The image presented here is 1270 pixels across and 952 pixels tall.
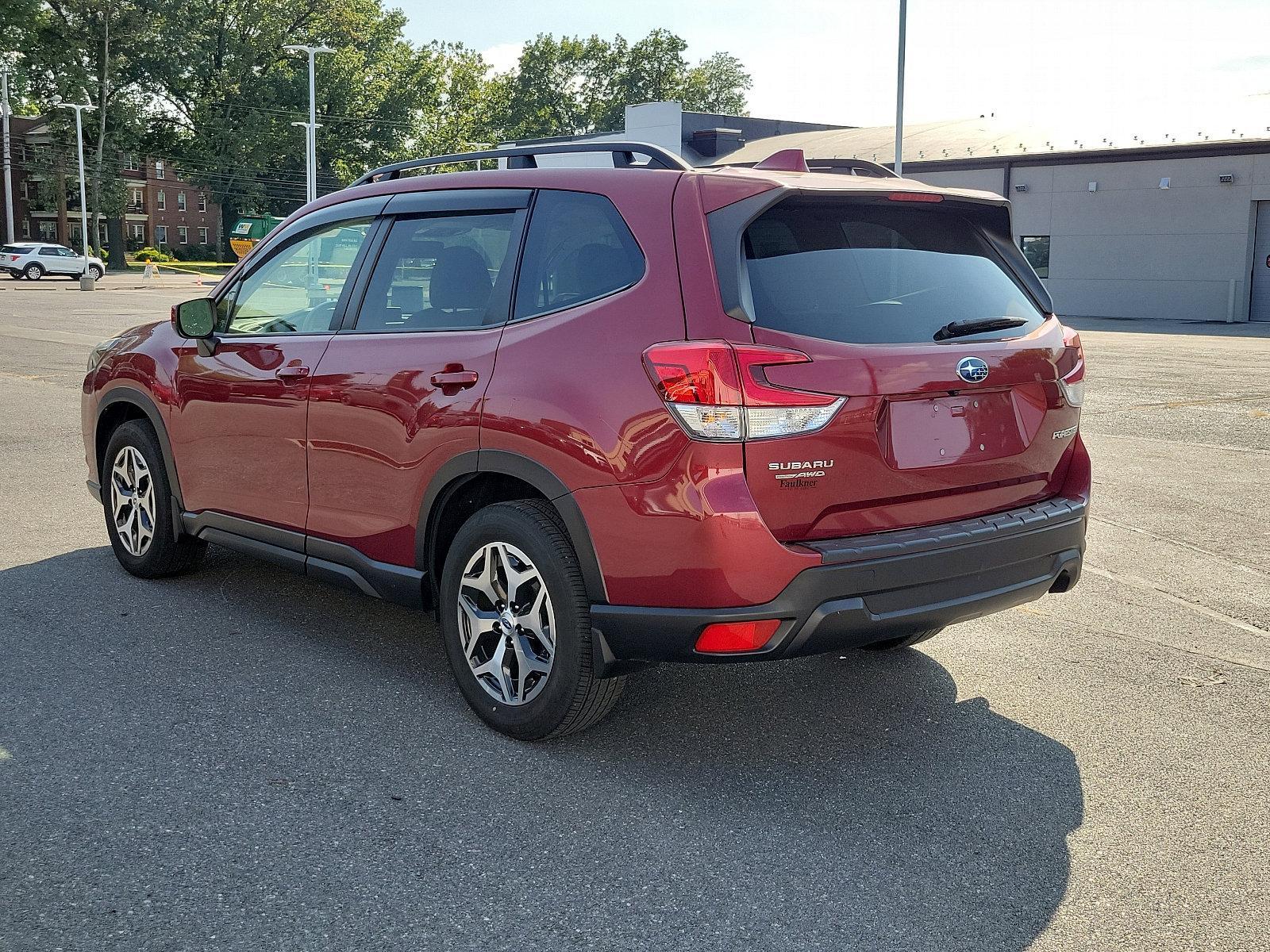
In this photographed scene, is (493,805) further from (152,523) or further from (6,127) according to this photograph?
(6,127)

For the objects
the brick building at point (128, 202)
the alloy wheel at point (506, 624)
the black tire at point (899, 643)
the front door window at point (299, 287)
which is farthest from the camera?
the brick building at point (128, 202)

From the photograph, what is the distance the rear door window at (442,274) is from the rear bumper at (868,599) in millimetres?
1182

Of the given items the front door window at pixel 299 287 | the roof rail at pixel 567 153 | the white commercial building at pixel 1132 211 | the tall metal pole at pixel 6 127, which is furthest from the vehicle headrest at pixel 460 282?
the tall metal pole at pixel 6 127

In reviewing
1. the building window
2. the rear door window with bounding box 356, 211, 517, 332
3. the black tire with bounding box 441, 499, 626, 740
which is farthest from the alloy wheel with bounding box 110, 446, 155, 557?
the building window

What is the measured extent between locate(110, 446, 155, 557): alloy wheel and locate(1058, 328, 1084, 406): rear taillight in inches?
155

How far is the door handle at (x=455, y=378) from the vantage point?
13.5ft

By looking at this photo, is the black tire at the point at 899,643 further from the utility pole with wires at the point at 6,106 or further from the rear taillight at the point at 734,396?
the utility pole with wires at the point at 6,106

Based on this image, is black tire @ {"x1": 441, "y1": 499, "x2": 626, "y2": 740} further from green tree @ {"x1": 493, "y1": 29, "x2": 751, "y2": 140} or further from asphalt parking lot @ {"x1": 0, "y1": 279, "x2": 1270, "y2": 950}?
green tree @ {"x1": 493, "y1": 29, "x2": 751, "y2": 140}

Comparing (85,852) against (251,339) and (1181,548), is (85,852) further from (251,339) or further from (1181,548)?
(1181,548)

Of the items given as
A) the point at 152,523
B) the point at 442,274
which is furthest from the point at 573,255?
the point at 152,523

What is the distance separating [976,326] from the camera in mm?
4027

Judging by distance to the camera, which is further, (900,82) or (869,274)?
(900,82)

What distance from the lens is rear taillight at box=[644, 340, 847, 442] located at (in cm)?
351

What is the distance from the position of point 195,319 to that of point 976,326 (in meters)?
3.20
